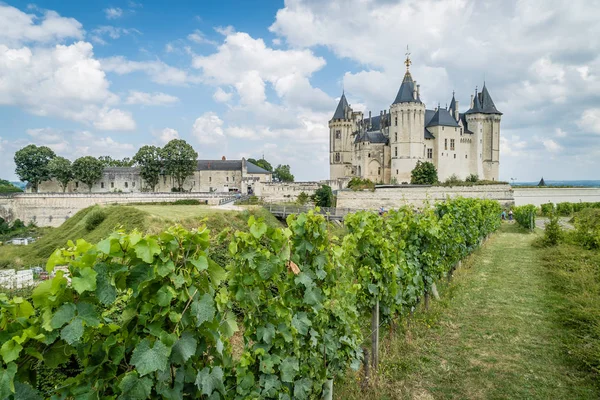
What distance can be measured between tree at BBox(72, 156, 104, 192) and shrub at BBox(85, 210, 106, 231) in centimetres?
4177

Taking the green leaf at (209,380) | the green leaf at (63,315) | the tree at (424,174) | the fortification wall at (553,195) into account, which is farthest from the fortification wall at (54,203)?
the green leaf at (63,315)

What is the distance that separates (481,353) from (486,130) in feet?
190

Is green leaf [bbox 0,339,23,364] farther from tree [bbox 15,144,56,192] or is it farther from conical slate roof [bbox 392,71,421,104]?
tree [bbox 15,144,56,192]

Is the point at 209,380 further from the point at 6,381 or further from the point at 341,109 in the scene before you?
the point at 341,109

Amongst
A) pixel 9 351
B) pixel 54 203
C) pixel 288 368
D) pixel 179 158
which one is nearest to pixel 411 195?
pixel 179 158

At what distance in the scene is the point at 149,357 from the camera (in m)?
2.18

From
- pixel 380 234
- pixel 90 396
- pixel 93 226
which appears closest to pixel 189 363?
pixel 90 396

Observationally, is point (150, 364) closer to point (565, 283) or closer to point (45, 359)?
point (45, 359)

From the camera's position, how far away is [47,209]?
50.0m

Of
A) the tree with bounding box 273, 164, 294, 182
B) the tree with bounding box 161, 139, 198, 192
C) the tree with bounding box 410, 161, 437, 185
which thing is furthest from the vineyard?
the tree with bounding box 273, 164, 294, 182

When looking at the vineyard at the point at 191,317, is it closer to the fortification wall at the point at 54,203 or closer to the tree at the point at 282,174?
the fortification wall at the point at 54,203

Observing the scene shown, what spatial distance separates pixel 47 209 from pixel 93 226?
116 ft

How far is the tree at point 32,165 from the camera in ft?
201

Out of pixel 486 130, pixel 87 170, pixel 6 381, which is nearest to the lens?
pixel 6 381
